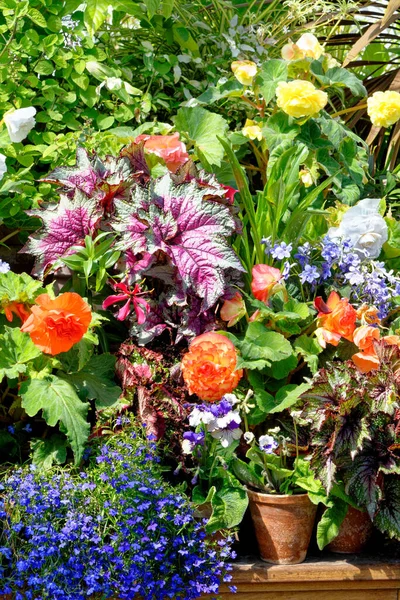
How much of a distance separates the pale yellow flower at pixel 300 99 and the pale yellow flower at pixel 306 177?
189mm

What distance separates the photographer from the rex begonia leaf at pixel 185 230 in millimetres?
2410

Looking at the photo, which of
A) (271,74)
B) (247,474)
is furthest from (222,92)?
(247,474)

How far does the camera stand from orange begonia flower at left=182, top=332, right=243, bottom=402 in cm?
225

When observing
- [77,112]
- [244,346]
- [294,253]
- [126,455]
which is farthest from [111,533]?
[77,112]

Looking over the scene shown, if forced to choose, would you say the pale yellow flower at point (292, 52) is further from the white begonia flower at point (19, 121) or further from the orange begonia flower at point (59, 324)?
the orange begonia flower at point (59, 324)

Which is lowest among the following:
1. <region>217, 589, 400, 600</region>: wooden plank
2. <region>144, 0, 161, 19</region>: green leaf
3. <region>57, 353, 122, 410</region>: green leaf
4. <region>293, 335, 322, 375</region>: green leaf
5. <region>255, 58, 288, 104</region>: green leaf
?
<region>217, 589, 400, 600</region>: wooden plank

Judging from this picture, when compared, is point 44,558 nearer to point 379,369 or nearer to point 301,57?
point 379,369

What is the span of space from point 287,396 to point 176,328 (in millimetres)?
391

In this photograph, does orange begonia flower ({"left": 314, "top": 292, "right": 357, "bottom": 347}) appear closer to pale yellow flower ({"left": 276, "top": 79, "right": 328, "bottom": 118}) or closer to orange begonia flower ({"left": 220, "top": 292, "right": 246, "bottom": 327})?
orange begonia flower ({"left": 220, "top": 292, "right": 246, "bottom": 327})

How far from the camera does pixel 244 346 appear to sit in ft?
8.03

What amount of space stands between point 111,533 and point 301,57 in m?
1.74

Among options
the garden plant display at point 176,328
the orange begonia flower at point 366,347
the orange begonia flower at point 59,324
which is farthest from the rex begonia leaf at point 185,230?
the orange begonia flower at point 366,347

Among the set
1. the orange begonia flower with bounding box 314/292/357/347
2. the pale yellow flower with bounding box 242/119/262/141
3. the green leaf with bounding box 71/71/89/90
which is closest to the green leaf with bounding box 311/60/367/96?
the pale yellow flower with bounding box 242/119/262/141

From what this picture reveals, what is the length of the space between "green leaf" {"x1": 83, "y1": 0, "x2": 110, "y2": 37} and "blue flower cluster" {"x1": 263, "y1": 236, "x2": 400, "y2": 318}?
951 millimetres
